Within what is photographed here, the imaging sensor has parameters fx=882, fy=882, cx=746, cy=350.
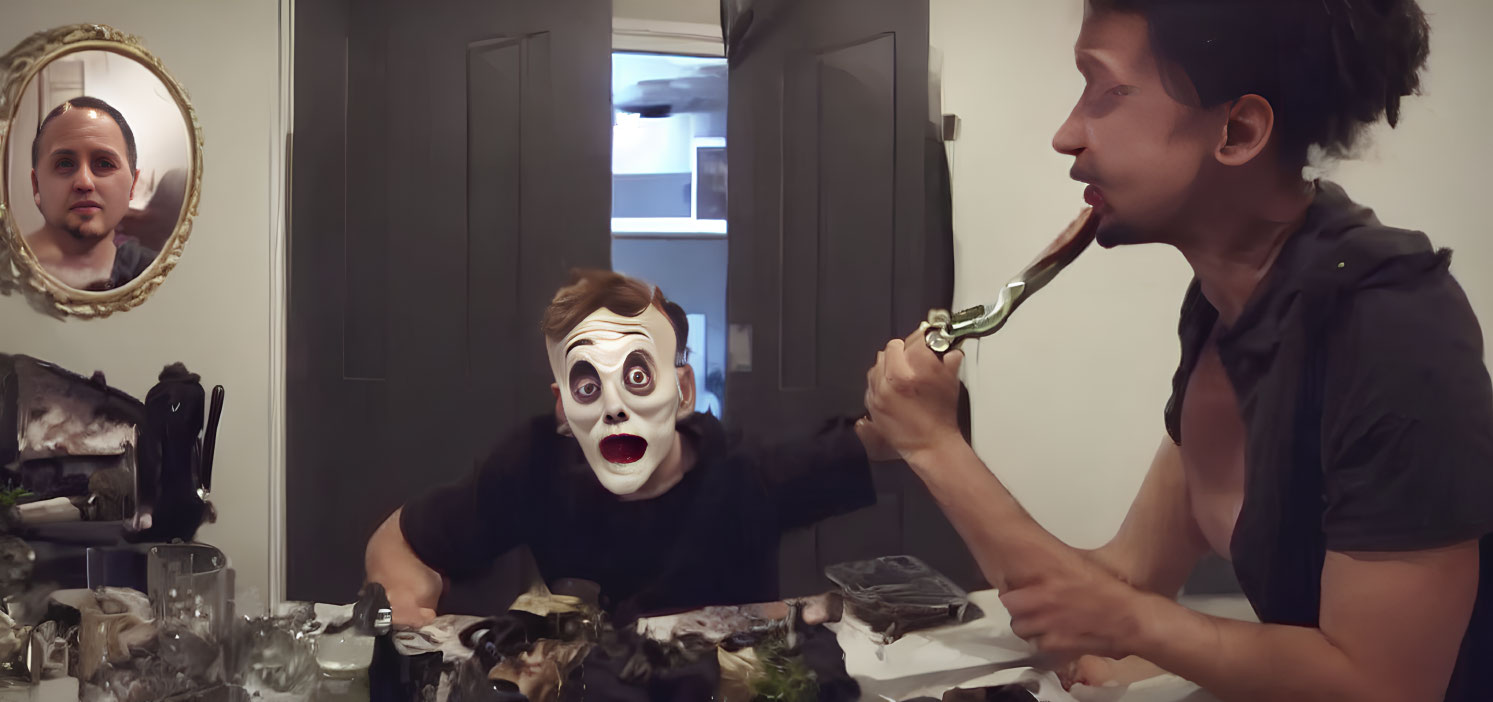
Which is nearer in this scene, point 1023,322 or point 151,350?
point 1023,322

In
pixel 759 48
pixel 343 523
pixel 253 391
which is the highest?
pixel 759 48

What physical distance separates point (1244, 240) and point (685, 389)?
76cm

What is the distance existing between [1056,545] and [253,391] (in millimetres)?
1157

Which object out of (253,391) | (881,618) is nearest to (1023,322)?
(881,618)

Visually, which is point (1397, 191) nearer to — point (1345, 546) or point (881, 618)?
point (1345, 546)

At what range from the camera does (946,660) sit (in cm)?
118

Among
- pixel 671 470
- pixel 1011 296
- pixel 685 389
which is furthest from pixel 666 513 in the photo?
pixel 1011 296

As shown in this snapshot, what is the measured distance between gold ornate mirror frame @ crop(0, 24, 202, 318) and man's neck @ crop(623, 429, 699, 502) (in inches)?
31.4

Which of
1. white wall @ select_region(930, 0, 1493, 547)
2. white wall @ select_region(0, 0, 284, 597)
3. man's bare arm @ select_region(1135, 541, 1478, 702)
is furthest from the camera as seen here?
white wall @ select_region(0, 0, 284, 597)

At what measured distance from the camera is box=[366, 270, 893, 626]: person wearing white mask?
1.20m

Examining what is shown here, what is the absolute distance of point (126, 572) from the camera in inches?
52.1

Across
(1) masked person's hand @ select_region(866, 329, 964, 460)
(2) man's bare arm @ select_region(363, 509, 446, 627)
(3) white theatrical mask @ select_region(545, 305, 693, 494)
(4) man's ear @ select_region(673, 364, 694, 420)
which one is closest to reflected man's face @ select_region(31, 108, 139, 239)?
(2) man's bare arm @ select_region(363, 509, 446, 627)

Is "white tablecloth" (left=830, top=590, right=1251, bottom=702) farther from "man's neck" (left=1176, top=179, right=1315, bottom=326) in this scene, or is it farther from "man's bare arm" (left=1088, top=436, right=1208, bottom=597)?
"man's neck" (left=1176, top=179, right=1315, bottom=326)

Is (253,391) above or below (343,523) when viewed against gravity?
above
